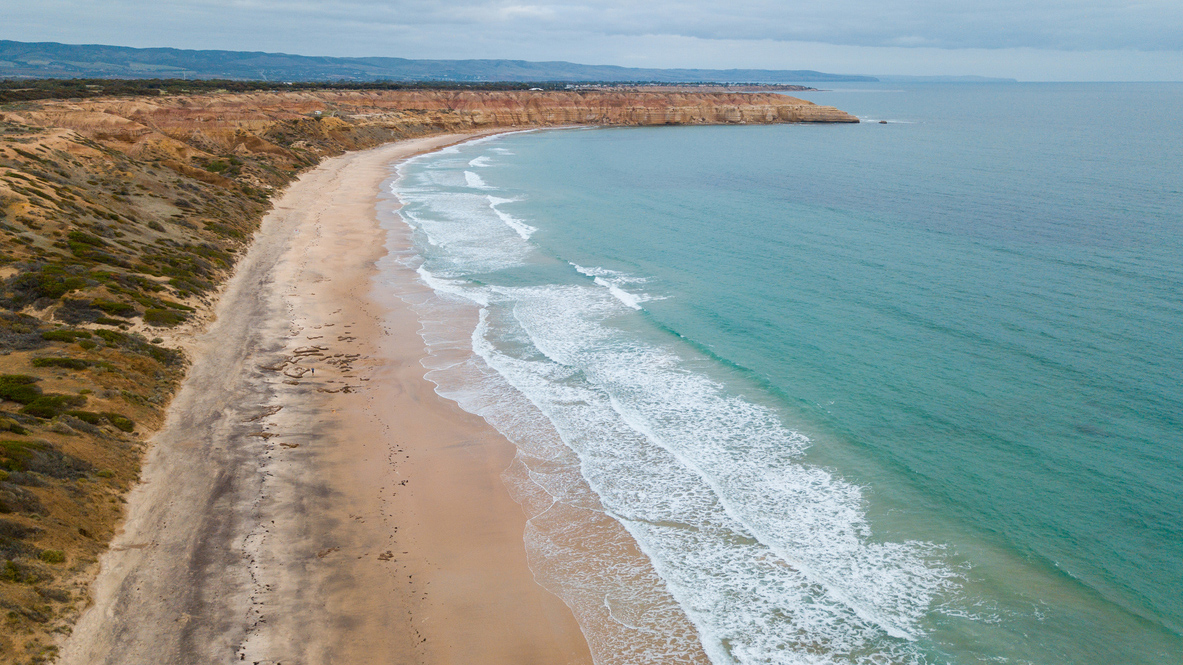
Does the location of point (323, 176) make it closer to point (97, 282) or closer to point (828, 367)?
point (97, 282)

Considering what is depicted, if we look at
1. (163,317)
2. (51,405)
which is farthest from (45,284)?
(51,405)

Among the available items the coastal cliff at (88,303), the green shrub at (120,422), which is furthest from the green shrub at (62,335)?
the green shrub at (120,422)

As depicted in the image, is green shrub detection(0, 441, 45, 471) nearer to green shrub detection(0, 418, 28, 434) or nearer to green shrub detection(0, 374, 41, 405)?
green shrub detection(0, 418, 28, 434)

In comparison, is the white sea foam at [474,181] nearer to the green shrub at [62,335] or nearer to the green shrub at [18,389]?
the green shrub at [62,335]

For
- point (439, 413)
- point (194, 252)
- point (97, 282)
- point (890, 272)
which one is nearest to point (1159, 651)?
point (439, 413)

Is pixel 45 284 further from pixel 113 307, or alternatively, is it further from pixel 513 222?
pixel 513 222
